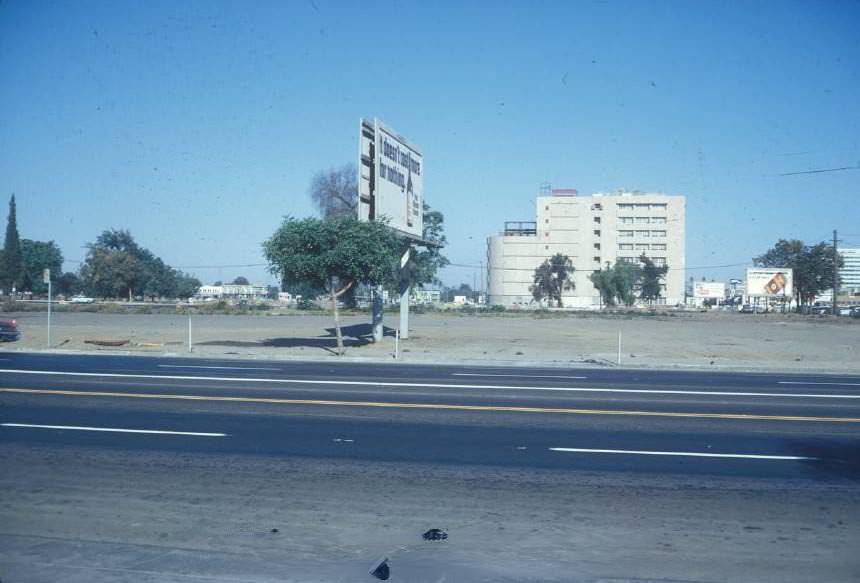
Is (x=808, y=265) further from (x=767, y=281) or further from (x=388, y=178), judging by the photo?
(x=388, y=178)

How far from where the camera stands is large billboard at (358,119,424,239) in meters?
30.4

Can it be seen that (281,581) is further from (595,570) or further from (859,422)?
(859,422)

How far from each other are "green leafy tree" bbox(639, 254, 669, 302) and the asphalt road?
100412 mm

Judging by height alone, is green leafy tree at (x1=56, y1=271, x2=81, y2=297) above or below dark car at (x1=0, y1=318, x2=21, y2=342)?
above

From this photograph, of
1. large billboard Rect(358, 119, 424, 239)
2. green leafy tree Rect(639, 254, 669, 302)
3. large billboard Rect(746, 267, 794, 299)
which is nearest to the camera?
large billboard Rect(358, 119, 424, 239)

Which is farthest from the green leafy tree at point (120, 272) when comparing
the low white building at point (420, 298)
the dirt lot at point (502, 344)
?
the dirt lot at point (502, 344)

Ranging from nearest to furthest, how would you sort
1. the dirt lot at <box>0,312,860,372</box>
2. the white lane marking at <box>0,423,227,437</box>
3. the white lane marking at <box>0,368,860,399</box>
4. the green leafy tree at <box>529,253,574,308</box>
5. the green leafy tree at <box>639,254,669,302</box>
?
the white lane marking at <box>0,423,227,437</box>
the white lane marking at <box>0,368,860,399</box>
the dirt lot at <box>0,312,860,372</box>
the green leafy tree at <box>529,253,574,308</box>
the green leafy tree at <box>639,254,669,302</box>

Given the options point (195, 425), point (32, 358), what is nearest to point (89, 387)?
point (195, 425)

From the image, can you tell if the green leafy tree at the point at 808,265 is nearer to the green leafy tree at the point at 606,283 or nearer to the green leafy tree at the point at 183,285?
the green leafy tree at the point at 606,283

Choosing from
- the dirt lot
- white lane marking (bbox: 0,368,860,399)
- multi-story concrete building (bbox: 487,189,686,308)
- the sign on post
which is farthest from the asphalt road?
multi-story concrete building (bbox: 487,189,686,308)

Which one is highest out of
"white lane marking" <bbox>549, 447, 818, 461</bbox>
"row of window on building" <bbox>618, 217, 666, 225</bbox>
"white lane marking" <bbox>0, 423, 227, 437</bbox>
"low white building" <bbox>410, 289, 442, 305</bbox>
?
"row of window on building" <bbox>618, 217, 666, 225</bbox>

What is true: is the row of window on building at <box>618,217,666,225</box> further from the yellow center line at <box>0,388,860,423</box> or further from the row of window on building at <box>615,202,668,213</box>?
the yellow center line at <box>0,388,860,423</box>

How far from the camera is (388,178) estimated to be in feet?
104

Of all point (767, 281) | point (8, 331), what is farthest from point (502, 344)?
point (767, 281)
